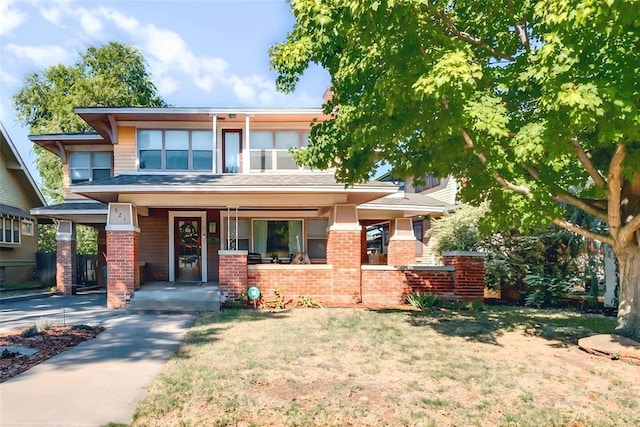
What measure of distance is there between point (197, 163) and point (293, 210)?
3.64 metres

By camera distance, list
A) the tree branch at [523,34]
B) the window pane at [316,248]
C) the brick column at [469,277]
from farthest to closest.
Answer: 1. the window pane at [316,248]
2. the brick column at [469,277]
3. the tree branch at [523,34]

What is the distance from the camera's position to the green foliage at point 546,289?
11.7m

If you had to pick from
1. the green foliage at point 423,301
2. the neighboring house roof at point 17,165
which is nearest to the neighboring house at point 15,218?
the neighboring house roof at point 17,165

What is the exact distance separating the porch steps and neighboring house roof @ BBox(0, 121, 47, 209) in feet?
39.8

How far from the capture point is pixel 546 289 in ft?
38.8

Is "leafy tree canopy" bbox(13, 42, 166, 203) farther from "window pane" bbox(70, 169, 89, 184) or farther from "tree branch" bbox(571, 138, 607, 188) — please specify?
"tree branch" bbox(571, 138, 607, 188)

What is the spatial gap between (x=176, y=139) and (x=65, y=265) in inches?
245

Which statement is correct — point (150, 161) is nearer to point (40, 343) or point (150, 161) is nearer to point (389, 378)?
point (40, 343)

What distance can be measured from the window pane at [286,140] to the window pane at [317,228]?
3046mm

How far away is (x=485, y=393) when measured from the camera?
4.62 metres

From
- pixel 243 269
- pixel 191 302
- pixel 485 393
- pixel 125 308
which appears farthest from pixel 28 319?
pixel 485 393

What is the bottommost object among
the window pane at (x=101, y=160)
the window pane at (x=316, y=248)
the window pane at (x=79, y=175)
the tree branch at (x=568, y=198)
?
the window pane at (x=316, y=248)

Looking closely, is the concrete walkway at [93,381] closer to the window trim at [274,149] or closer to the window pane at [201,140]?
the window trim at [274,149]

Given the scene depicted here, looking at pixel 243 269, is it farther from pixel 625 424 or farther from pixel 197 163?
pixel 625 424
